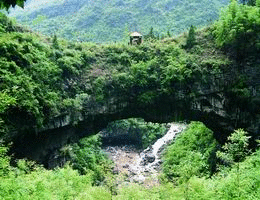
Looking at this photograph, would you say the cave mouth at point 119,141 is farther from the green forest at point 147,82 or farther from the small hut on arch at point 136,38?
the small hut on arch at point 136,38

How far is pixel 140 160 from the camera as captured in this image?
102 feet

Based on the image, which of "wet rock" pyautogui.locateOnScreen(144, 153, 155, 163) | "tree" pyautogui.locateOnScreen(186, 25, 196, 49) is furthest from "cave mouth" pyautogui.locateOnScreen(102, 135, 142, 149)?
"tree" pyautogui.locateOnScreen(186, 25, 196, 49)

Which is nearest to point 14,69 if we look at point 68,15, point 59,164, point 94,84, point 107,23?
point 94,84

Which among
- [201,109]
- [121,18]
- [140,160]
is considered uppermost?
[121,18]

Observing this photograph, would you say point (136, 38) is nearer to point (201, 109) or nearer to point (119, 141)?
point (201, 109)

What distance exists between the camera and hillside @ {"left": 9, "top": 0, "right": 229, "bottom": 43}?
6362 cm

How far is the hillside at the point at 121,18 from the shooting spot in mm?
63625

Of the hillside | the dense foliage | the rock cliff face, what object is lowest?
the dense foliage

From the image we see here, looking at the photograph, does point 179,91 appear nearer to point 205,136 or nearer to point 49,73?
point 205,136

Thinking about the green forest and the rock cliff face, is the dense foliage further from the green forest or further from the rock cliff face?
the rock cliff face

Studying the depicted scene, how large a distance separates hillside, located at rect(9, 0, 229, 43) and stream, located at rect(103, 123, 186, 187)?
104ft

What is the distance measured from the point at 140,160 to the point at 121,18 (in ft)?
168

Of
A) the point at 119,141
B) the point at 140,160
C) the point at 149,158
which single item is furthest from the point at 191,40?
the point at 119,141

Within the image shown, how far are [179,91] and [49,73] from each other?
1028 centimetres
